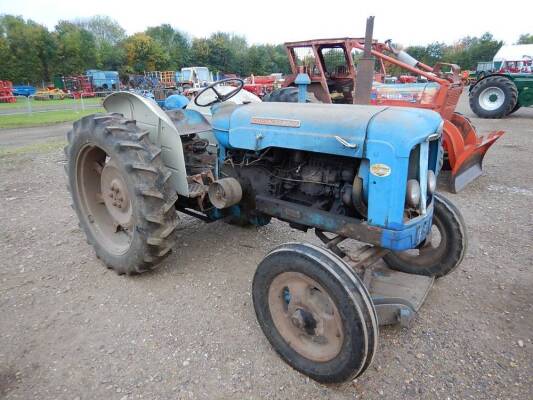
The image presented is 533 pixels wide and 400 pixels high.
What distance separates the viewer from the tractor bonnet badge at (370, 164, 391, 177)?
200cm

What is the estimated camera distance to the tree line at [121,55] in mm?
36750

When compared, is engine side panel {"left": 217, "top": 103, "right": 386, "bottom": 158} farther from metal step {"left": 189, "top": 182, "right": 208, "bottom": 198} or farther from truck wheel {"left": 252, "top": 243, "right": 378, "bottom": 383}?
truck wheel {"left": 252, "top": 243, "right": 378, "bottom": 383}

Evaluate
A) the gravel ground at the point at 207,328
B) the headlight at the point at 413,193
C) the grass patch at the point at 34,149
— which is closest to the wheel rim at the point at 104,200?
the gravel ground at the point at 207,328

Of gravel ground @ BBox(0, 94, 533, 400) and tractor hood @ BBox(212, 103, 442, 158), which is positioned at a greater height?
tractor hood @ BBox(212, 103, 442, 158)

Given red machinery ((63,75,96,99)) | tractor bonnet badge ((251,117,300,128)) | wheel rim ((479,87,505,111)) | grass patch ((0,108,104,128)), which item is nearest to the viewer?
tractor bonnet badge ((251,117,300,128))

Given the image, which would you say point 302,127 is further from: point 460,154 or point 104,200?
point 460,154

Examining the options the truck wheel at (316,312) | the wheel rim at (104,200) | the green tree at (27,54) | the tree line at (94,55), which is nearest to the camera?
the truck wheel at (316,312)

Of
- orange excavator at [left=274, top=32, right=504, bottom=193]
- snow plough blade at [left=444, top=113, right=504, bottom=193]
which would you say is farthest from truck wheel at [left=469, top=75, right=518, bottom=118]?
snow plough blade at [left=444, top=113, right=504, bottom=193]

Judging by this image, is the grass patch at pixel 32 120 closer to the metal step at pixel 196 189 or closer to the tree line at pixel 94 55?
the metal step at pixel 196 189

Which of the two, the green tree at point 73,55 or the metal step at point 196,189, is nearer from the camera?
the metal step at point 196,189

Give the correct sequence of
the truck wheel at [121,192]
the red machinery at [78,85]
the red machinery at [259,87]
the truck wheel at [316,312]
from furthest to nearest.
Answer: the red machinery at [78,85], the red machinery at [259,87], the truck wheel at [121,192], the truck wheel at [316,312]

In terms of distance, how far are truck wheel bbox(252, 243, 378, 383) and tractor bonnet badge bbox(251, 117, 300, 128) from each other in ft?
2.61

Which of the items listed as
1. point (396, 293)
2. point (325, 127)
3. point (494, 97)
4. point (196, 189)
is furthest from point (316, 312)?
point (494, 97)

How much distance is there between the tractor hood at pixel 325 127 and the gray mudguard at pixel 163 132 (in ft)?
1.22
